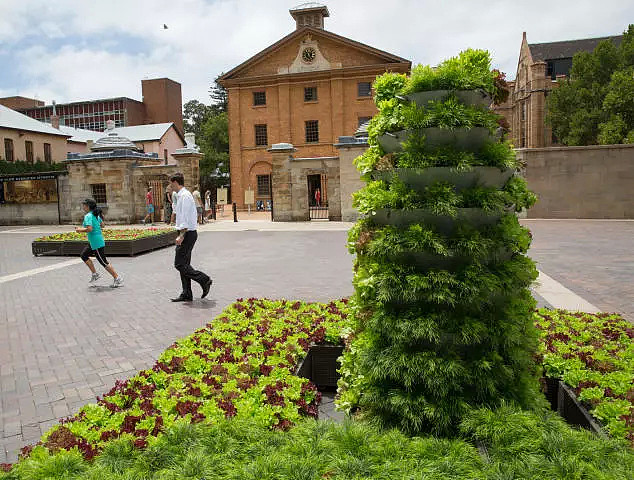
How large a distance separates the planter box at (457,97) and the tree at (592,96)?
113ft

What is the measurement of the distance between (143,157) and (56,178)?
5263mm

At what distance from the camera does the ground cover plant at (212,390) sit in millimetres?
3320

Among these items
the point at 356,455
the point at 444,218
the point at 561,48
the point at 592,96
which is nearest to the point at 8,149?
the point at 592,96

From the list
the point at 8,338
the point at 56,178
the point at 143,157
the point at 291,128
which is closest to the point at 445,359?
the point at 8,338

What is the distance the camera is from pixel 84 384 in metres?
5.03

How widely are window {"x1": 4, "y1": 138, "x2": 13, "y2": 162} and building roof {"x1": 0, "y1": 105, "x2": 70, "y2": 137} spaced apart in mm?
1278

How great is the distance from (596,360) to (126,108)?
8065 centimetres

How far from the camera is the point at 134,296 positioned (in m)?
9.15

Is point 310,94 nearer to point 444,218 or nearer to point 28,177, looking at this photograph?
point 28,177

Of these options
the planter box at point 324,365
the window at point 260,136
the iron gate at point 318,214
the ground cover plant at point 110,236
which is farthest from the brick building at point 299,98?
the planter box at point 324,365

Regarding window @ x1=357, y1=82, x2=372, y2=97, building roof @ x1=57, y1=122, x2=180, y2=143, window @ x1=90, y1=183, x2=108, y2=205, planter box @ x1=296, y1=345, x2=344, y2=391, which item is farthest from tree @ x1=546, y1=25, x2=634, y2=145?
building roof @ x1=57, y1=122, x2=180, y2=143

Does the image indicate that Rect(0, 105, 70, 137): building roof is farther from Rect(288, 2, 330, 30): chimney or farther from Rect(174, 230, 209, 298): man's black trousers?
Rect(174, 230, 209, 298): man's black trousers

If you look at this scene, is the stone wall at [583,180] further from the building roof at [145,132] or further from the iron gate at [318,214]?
the building roof at [145,132]

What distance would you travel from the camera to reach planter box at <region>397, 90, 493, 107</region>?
3.18m
